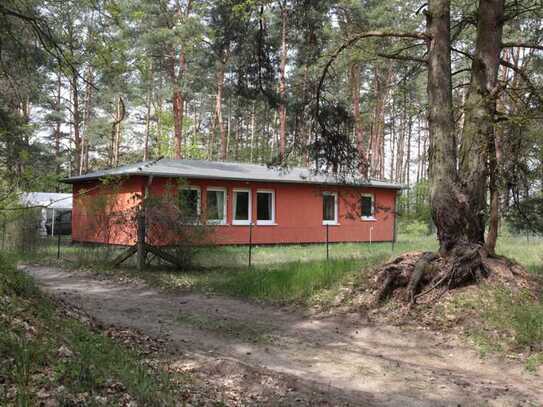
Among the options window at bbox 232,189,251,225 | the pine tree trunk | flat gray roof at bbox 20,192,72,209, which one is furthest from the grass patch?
the pine tree trunk

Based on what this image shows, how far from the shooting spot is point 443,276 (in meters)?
8.14

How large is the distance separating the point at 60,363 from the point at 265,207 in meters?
18.1

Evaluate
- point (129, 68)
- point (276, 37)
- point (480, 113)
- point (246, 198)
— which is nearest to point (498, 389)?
point (480, 113)

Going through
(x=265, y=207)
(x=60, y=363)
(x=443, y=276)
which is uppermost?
(x=265, y=207)

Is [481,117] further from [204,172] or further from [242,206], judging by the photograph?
[242,206]

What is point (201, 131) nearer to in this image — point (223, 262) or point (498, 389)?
point (223, 262)

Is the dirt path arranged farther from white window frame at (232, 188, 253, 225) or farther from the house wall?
white window frame at (232, 188, 253, 225)

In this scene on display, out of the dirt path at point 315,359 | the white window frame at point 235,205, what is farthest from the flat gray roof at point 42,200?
the white window frame at point 235,205

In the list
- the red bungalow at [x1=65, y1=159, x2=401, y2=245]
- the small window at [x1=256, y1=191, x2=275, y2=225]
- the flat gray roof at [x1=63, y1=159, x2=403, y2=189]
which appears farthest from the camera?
the small window at [x1=256, y1=191, x2=275, y2=225]

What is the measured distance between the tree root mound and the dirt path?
904 millimetres

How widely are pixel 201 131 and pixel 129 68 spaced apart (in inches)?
1754

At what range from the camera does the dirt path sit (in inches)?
185

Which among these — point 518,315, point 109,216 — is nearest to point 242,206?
point 109,216

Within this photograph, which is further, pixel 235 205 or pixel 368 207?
pixel 368 207
